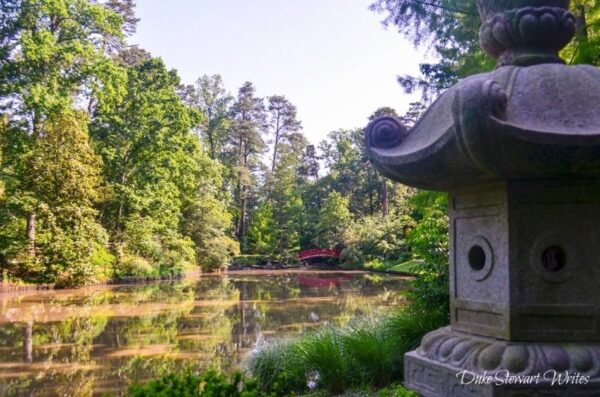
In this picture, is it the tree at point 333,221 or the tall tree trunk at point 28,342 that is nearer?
the tall tree trunk at point 28,342

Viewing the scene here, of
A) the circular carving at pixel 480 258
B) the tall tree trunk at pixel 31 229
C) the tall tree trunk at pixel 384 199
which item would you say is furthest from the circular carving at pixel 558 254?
the tall tree trunk at pixel 384 199

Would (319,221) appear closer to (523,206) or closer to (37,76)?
(37,76)

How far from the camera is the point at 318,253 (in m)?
34.5

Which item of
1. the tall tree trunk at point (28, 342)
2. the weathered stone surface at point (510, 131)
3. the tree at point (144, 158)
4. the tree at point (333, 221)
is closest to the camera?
the weathered stone surface at point (510, 131)

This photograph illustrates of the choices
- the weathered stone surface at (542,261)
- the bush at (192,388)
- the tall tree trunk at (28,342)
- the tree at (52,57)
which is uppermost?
the tree at (52,57)

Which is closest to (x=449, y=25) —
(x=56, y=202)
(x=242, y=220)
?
(x=56, y=202)

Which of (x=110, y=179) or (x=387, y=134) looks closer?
(x=387, y=134)

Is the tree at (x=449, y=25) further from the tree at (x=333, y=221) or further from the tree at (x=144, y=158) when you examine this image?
the tree at (x=333, y=221)

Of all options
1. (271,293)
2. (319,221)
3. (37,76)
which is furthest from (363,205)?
(37,76)

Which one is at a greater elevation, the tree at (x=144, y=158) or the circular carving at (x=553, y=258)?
the tree at (x=144, y=158)

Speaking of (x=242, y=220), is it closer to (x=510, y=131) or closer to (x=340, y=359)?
(x=340, y=359)

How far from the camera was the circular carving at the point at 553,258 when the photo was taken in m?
2.27

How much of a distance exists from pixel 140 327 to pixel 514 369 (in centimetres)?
950

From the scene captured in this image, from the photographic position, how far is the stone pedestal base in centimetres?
203
